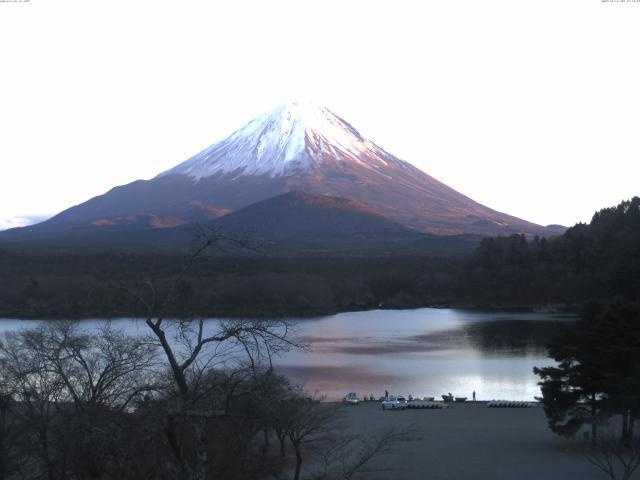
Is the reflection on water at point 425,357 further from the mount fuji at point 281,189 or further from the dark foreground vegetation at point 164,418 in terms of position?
the mount fuji at point 281,189

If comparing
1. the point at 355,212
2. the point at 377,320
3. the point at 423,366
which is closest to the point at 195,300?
the point at 377,320

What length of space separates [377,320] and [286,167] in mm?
48875

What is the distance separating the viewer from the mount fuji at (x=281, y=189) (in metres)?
64.3

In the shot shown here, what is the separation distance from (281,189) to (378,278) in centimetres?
3401

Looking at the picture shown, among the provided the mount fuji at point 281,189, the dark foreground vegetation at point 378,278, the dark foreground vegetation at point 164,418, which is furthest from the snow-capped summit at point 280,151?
the dark foreground vegetation at point 164,418

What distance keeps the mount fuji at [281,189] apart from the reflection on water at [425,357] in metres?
34.4

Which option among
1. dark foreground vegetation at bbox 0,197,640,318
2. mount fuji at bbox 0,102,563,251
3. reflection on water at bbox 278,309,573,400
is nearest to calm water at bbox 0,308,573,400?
reflection on water at bbox 278,309,573,400

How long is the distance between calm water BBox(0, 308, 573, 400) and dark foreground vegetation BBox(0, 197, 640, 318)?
442 centimetres

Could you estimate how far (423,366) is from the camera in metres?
17.2

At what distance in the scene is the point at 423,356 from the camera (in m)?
18.7

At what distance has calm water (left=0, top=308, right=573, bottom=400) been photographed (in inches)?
583

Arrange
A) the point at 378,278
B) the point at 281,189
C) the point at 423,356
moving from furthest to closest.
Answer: the point at 281,189 → the point at 378,278 → the point at 423,356

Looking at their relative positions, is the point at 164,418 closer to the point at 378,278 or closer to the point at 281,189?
the point at 378,278

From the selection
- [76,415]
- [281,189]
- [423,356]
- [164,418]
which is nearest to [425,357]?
[423,356]
